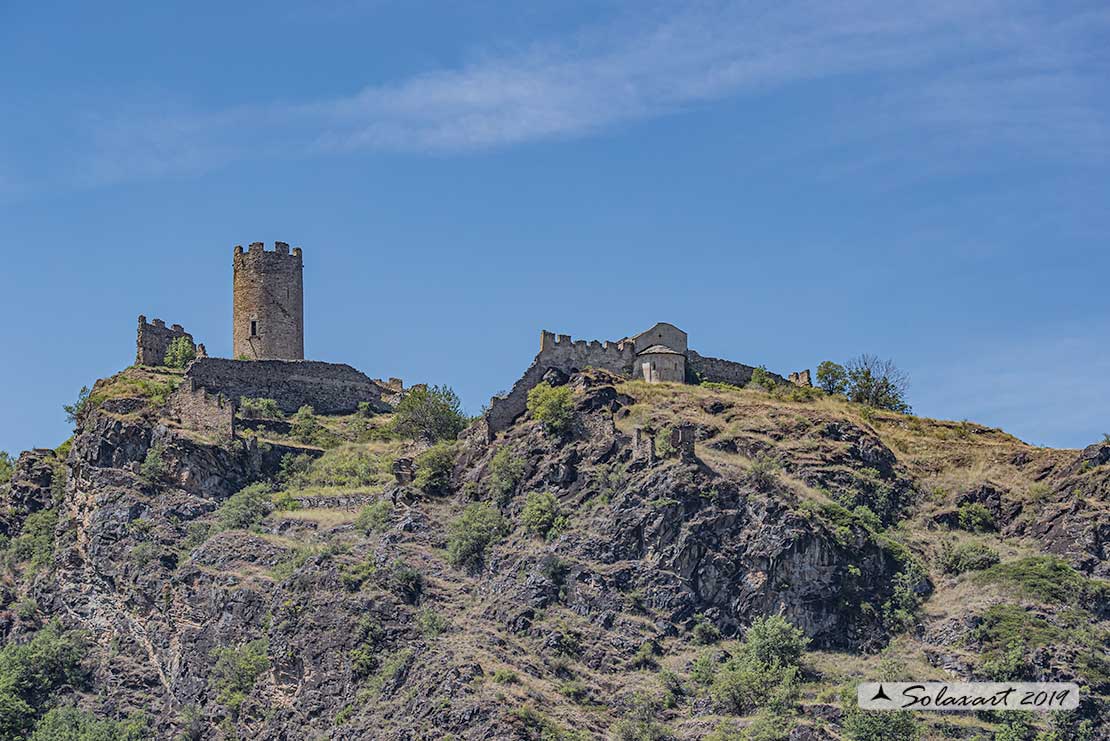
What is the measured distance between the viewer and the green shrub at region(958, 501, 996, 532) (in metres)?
92.9

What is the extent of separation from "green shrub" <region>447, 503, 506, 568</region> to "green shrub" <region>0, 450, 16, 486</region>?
2380 cm

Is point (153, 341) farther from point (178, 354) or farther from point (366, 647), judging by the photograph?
point (366, 647)

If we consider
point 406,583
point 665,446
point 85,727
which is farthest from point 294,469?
point 665,446

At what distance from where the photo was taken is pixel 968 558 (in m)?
Answer: 90.1

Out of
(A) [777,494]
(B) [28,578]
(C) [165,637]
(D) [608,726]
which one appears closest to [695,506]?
(A) [777,494]

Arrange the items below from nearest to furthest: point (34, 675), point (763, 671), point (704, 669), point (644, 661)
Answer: point (763, 671) < point (704, 669) < point (644, 661) < point (34, 675)

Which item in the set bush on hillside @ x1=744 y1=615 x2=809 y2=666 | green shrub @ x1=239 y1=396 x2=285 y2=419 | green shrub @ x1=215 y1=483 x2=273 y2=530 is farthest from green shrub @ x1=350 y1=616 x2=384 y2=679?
green shrub @ x1=239 y1=396 x2=285 y2=419

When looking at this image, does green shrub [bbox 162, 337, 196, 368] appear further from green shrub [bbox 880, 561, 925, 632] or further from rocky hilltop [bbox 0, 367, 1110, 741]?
green shrub [bbox 880, 561, 925, 632]

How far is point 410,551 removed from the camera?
298ft

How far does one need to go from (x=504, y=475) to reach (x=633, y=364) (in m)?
11.4

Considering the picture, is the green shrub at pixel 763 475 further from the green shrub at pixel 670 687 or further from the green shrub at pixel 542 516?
the green shrub at pixel 670 687

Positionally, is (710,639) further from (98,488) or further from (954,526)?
(98,488)

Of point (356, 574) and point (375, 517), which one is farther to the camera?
point (375, 517)

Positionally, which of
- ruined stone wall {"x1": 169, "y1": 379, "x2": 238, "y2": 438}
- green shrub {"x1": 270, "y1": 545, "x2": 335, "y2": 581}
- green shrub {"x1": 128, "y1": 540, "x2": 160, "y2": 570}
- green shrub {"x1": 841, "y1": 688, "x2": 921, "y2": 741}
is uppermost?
ruined stone wall {"x1": 169, "y1": 379, "x2": 238, "y2": 438}
